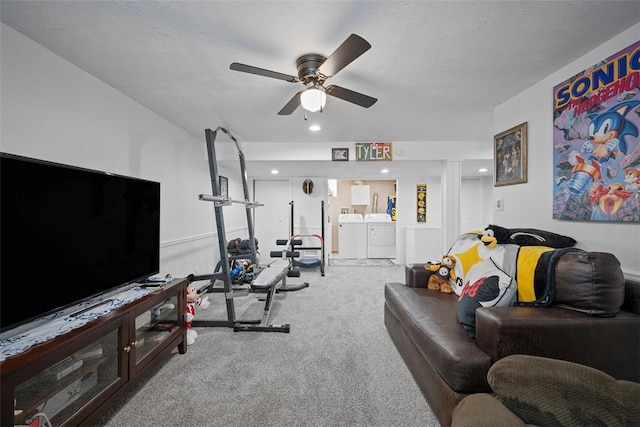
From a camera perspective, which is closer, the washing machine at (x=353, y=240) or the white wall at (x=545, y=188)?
the white wall at (x=545, y=188)

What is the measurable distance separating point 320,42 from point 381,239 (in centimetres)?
554

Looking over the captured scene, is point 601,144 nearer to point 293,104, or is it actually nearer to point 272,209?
point 293,104

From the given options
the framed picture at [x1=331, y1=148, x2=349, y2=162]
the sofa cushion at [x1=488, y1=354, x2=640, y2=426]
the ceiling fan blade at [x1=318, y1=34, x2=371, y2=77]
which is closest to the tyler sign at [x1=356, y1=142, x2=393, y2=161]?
the framed picture at [x1=331, y1=148, x2=349, y2=162]

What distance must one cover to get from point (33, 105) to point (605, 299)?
11.0 ft

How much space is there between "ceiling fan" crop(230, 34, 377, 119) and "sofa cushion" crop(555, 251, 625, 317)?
5.10 feet

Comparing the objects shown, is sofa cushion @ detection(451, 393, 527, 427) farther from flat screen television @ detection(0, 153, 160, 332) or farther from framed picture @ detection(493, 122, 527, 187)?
framed picture @ detection(493, 122, 527, 187)

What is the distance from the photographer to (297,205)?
6223 mm

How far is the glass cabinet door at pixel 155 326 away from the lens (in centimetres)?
180

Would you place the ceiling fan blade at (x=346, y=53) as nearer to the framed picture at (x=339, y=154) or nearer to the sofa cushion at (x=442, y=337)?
the sofa cushion at (x=442, y=337)

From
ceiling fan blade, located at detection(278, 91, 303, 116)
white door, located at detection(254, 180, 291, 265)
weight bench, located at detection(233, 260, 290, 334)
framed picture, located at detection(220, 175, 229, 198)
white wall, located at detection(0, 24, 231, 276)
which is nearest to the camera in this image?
white wall, located at detection(0, 24, 231, 276)

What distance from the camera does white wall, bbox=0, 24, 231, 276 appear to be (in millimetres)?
1575

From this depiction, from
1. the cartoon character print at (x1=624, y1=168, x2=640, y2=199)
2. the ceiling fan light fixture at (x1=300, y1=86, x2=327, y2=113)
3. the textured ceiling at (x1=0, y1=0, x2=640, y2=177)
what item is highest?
the textured ceiling at (x1=0, y1=0, x2=640, y2=177)

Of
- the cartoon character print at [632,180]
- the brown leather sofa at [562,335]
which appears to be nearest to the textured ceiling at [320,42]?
the cartoon character print at [632,180]

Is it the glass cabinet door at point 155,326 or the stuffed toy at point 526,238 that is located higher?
the stuffed toy at point 526,238
